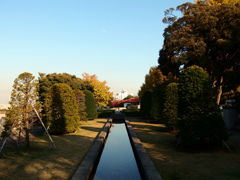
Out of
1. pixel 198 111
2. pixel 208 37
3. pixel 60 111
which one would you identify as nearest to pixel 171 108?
pixel 198 111

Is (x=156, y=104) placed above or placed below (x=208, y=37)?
below

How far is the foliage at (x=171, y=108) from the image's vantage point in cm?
1460

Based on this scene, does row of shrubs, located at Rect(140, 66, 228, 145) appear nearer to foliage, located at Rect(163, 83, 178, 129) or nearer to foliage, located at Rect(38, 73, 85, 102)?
foliage, located at Rect(163, 83, 178, 129)

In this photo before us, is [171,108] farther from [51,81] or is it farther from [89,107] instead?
[51,81]

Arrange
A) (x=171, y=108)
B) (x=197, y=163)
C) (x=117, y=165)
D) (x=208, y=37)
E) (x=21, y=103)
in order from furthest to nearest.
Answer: (x=208, y=37) → (x=171, y=108) → (x=21, y=103) → (x=117, y=165) → (x=197, y=163)

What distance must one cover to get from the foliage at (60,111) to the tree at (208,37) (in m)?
14.2

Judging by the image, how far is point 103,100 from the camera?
50906mm

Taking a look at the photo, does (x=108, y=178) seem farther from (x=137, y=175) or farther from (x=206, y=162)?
(x=206, y=162)

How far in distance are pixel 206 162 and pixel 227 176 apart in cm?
144

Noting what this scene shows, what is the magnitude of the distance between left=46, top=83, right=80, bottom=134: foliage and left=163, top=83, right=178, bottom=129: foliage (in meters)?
6.96

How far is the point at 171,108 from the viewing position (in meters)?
15.4

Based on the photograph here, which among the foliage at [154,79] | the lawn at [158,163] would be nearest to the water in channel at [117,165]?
the lawn at [158,163]

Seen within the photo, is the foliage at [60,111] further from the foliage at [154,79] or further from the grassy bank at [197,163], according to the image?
the foliage at [154,79]

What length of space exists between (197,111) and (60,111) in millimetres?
9559
